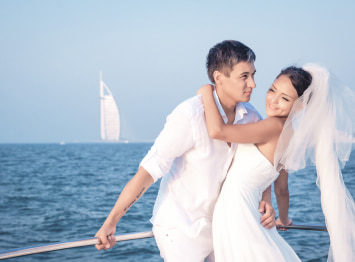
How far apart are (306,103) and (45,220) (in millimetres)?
12655

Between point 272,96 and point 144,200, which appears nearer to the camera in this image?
point 272,96

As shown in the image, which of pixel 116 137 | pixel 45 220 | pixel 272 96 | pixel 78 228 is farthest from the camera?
Answer: pixel 116 137

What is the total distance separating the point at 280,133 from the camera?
2.29 meters

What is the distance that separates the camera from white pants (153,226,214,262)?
2125 mm

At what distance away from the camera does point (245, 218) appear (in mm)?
2121

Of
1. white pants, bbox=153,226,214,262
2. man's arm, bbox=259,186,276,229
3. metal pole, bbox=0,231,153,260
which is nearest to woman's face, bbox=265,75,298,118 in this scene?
man's arm, bbox=259,186,276,229

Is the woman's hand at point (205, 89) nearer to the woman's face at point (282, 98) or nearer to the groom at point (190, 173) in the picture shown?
the groom at point (190, 173)

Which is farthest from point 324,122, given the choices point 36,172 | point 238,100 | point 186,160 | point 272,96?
point 36,172

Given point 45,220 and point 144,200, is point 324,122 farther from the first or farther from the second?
point 144,200

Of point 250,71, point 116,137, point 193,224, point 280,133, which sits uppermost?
point 250,71

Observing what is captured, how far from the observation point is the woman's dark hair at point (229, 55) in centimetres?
222

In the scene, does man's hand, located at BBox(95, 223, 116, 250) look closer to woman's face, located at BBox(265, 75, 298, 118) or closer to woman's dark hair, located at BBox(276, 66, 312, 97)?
woman's face, located at BBox(265, 75, 298, 118)

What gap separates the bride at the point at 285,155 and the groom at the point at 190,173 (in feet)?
0.22

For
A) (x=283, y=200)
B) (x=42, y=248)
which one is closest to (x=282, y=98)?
(x=283, y=200)
